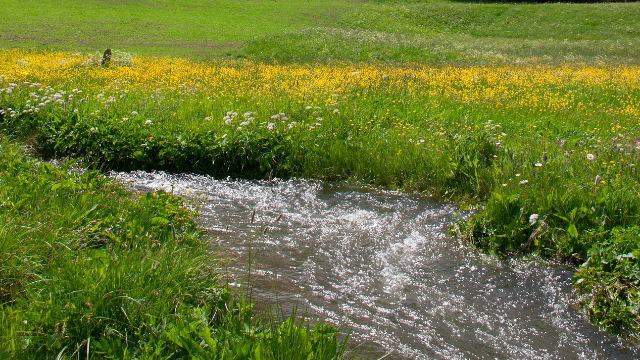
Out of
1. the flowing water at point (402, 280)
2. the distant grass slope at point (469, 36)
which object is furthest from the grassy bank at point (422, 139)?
the distant grass slope at point (469, 36)

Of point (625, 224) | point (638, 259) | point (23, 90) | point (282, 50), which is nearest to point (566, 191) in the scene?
point (625, 224)

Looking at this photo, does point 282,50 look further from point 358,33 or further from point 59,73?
point 59,73

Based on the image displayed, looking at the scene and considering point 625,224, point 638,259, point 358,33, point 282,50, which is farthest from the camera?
point 358,33

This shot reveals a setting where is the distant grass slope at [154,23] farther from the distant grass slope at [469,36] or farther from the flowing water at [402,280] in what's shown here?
the flowing water at [402,280]

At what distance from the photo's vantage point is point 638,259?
483cm

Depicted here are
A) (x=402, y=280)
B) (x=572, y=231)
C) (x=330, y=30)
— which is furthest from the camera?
(x=330, y=30)

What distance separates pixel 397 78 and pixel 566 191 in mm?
9184

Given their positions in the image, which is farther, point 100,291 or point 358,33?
point 358,33

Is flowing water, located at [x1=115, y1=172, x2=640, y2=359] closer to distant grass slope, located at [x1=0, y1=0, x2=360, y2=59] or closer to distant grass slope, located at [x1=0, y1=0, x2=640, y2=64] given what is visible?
distant grass slope, located at [x1=0, y1=0, x2=640, y2=64]

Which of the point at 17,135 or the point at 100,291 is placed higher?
the point at 100,291

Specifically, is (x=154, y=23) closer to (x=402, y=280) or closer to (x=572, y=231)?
(x=402, y=280)

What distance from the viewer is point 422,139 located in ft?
29.5

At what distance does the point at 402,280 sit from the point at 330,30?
27117 mm

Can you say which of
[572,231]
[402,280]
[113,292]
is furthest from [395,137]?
[113,292]
